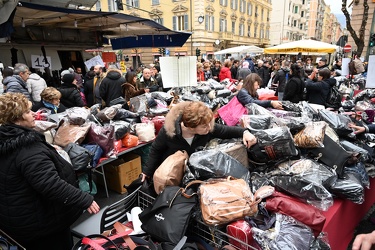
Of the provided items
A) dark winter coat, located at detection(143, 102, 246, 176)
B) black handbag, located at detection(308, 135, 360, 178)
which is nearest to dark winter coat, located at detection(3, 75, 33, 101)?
dark winter coat, located at detection(143, 102, 246, 176)

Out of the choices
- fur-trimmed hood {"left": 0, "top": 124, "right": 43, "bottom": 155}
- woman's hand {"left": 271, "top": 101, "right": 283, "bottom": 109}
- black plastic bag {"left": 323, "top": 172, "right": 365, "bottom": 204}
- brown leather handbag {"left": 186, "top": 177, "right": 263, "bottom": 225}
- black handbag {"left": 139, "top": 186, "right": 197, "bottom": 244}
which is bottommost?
black plastic bag {"left": 323, "top": 172, "right": 365, "bottom": 204}

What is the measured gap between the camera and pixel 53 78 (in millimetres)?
8844

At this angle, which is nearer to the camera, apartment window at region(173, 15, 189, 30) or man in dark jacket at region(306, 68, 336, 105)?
man in dark jacket at region(306, 68, 336, 105)

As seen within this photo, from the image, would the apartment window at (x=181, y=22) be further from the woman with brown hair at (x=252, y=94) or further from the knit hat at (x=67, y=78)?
the woman with brown hair at (x=252, y=94)

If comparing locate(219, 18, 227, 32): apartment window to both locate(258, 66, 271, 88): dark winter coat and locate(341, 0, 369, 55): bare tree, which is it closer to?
locate(341, 0, 369, 55): bare tree

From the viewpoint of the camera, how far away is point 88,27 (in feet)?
29.5

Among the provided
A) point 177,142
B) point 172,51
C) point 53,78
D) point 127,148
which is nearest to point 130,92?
point 127,148

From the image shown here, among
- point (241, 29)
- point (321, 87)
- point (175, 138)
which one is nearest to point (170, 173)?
point (175, 138)

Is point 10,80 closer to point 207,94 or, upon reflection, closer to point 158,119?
point 158,119

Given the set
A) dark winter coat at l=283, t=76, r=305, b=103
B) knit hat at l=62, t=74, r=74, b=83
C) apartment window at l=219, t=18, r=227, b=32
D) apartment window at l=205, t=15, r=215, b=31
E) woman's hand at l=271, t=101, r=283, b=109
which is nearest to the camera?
woman's hand at l=271, t=101, r=283, b=109

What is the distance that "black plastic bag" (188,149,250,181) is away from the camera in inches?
69.2

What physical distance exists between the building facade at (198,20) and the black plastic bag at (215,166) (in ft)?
82.2

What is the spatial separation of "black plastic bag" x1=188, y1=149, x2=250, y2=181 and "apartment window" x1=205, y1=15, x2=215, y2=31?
30.7m

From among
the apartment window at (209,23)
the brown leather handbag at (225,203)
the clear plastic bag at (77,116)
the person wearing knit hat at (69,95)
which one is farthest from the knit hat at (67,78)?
the apartment window at (209,23)
